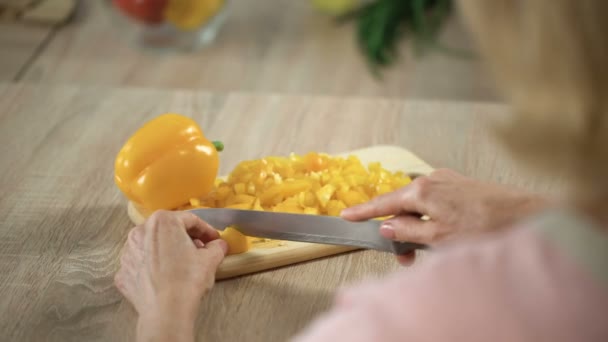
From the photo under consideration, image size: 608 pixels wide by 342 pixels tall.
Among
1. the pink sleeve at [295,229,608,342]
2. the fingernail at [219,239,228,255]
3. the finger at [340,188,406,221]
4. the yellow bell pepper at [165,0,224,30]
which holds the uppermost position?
the pink sleeve at [295,229,608,342]

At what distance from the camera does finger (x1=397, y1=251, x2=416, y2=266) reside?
1196 mm

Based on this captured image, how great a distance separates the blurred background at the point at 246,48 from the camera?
2.72 meters

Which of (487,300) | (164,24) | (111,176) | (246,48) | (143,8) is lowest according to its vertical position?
(246,48)

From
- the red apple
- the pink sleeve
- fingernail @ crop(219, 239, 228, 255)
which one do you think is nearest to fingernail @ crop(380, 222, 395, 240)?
fingernail @ crop(219, 239, 228, 255)

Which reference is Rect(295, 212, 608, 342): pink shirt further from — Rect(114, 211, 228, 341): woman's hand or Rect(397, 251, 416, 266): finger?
Rect(397, 251, 416, 266): finger

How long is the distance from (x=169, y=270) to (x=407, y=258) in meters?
0.33

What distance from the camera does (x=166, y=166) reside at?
4.26ft

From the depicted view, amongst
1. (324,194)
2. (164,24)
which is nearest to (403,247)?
(324,194)

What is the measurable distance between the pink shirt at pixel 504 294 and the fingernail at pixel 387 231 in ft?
1.66

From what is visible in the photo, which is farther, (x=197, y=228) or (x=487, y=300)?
(x=197, y=228)

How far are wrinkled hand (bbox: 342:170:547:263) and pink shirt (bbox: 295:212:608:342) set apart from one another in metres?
0.47

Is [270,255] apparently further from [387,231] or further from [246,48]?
[246,48]

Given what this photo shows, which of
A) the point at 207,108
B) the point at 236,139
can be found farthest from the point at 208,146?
the point at 207,108

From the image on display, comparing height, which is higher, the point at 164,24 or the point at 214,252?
the point at 214,252
